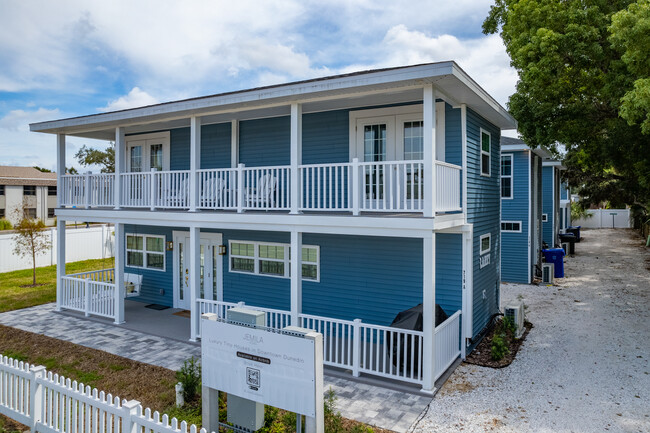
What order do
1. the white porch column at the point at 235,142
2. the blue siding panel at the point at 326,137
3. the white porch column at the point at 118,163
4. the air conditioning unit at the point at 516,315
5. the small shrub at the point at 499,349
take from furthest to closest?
the white porch column at the point at 235,142 < the white porch column at the point at 118,163 < the air conditioning unit at the point at 516,315 < the blue siding panel at the point at 326,137 < the small shrub at the point at 499,349

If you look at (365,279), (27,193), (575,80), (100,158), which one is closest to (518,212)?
(575,80)

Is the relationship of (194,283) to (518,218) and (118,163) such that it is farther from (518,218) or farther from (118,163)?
(518,218)

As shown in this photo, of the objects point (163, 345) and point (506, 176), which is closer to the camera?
point (163, 345)

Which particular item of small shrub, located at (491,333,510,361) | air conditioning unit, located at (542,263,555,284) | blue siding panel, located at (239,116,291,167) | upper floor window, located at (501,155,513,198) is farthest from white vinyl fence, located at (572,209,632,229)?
blue siding panel, located at (239,116,291,167)

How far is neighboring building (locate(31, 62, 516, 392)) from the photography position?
745cm

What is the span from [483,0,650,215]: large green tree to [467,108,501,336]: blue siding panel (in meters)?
1.45

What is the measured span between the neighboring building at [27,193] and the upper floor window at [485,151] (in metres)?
37.6

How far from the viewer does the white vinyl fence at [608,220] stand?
44562 mm

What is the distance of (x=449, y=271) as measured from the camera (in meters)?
8.91

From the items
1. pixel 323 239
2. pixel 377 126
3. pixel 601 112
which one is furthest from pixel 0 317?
pixel 601 112

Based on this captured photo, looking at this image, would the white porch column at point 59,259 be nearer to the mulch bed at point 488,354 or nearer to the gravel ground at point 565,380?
the gravel ground at point 565,380

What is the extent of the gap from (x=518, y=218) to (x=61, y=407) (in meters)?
15.9

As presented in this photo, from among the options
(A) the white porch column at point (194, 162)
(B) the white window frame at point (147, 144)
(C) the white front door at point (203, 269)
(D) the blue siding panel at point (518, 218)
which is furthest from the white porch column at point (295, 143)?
(D) the blue siding panel at point (518, 218)

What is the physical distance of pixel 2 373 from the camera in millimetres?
6098
